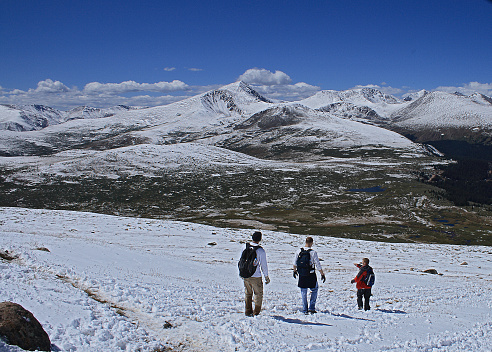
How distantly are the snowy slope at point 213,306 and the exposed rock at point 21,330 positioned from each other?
0.43 m

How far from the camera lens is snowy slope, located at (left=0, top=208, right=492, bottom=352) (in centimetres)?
978

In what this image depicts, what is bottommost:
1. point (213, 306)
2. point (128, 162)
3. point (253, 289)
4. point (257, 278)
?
point (213, 306)

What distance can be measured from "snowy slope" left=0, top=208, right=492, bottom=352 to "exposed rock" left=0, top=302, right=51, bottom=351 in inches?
16.7

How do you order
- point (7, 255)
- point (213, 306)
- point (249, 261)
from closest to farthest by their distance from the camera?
1. point (249, 261)
2. point (213, 306)
3. point (7, 255)

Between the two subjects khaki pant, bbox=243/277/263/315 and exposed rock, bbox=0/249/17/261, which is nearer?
khaki pant, bbox=243/277/263/315

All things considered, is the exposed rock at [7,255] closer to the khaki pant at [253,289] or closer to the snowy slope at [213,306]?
the snowy slope at [213,306]

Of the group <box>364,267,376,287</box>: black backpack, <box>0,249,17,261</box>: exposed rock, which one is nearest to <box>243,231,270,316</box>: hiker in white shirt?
<box>364,267,376,287</box>: black backpack

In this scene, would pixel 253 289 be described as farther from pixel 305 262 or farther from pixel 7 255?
pixel 7 255

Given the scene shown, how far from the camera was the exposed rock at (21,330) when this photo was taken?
7254 millimetres

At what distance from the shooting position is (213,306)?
1300cm

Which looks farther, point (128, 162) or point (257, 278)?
point (128, 162)

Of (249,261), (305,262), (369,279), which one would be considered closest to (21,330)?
(249,261)

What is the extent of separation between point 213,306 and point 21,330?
689cm

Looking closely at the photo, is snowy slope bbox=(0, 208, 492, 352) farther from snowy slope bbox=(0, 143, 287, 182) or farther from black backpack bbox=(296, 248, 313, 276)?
snowy slope bbox=(0, 143, 287, 182)
